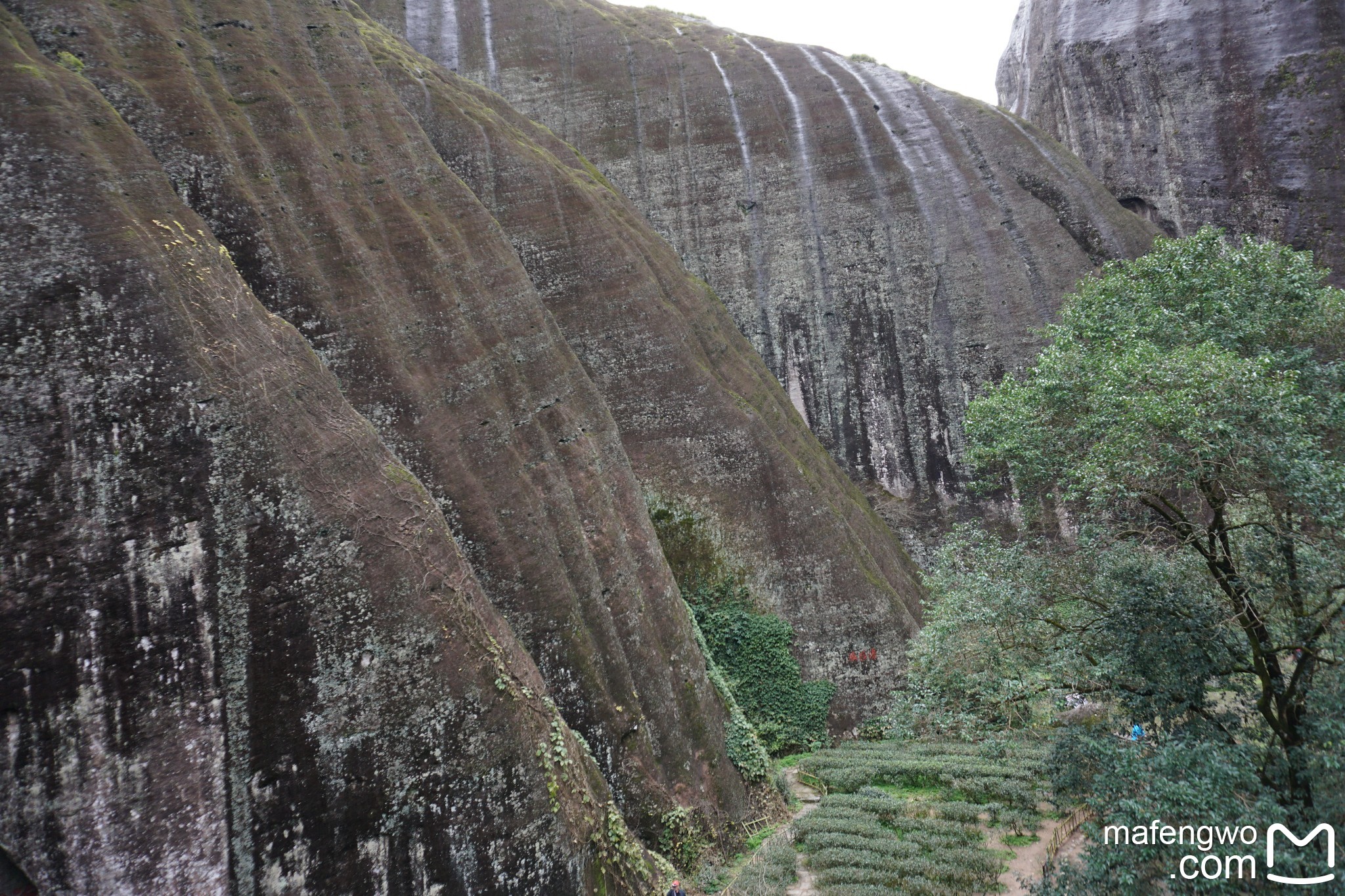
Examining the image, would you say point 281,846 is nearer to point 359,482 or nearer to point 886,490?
point 359,482

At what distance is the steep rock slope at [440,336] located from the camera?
37.9 feet

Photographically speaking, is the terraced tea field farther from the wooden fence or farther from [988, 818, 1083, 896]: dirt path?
the wooden fence

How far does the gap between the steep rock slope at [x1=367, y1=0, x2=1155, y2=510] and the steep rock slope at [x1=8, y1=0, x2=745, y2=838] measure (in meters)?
14.0

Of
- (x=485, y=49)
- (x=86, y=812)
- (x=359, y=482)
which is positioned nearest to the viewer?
(x=86, y=812)

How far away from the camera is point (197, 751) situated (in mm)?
7340

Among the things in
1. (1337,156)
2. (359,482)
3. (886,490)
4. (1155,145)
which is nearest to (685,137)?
(886,490)

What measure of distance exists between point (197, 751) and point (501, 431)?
256 inches

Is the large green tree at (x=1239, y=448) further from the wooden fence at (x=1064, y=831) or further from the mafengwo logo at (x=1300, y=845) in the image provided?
the wooden fence at (x=1064, y=831)

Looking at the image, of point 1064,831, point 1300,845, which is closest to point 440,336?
point 1300,845

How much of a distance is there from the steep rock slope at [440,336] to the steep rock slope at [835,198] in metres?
14.0

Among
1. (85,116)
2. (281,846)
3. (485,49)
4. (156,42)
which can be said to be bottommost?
(281,846)

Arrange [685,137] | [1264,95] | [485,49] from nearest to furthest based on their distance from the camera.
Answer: [1264,95], [685,137], [485,49]

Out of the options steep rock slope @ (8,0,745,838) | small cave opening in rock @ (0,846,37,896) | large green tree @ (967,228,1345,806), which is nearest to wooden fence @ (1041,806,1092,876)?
→ large green tree @ (967,228,1345,806)

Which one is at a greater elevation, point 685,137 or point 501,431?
point 685,137
